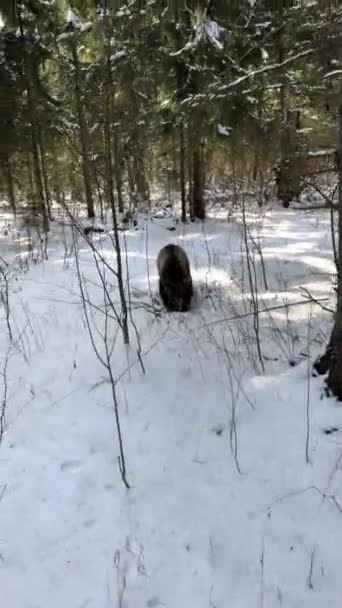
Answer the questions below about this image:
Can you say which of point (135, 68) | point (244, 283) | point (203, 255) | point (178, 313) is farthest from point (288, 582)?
point (135, 68)

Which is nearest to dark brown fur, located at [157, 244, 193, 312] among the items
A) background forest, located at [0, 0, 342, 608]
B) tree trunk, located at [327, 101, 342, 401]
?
background forest, located at [0, 0, 342, 608]

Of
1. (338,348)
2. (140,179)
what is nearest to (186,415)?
(338,348)

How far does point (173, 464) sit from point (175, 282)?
2.79 meters

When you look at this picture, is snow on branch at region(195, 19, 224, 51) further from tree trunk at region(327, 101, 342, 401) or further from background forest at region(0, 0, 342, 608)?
tree trunk at region(327, 101, 342, 401)

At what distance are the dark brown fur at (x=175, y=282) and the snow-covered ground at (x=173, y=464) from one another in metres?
0.23

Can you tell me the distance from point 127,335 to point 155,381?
663 mm

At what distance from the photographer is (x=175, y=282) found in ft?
17.8

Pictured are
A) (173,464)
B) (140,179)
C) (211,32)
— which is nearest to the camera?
(173,464)

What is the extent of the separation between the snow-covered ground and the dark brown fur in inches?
9.0

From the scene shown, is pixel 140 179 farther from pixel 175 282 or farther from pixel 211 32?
pixel 175 282

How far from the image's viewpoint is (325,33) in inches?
133

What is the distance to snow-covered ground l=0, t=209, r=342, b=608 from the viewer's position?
2217mm

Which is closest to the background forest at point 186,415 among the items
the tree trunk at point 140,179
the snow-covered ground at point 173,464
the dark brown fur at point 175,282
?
the snow-covered ground at point 173,464

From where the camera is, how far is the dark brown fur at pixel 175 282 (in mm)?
5289
